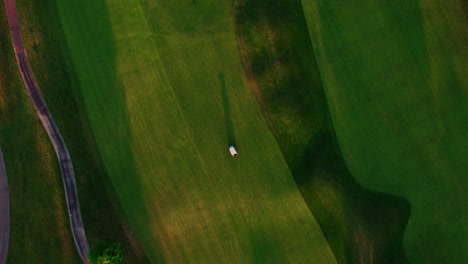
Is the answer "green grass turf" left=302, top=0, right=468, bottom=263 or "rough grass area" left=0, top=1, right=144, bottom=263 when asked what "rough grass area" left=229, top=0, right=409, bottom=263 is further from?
"rough grass area" left=0, top=1, right=144, bottom=263

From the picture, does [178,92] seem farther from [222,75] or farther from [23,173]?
[23,173]

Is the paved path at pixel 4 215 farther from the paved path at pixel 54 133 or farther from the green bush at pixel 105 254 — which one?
the green bush at pixel 105 254

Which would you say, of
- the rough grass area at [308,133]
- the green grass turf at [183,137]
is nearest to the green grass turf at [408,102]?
the rough grass area at [308,133]

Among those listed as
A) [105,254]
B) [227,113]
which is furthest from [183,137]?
[105,254]

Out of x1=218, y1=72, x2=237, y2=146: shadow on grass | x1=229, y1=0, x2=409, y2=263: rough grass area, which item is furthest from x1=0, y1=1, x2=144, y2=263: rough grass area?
x1=229, y1=0, x2=409, y2=263: rough grass area

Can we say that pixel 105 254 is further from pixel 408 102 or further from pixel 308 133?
pixel 408 102

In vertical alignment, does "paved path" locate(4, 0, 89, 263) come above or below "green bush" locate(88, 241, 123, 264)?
above
